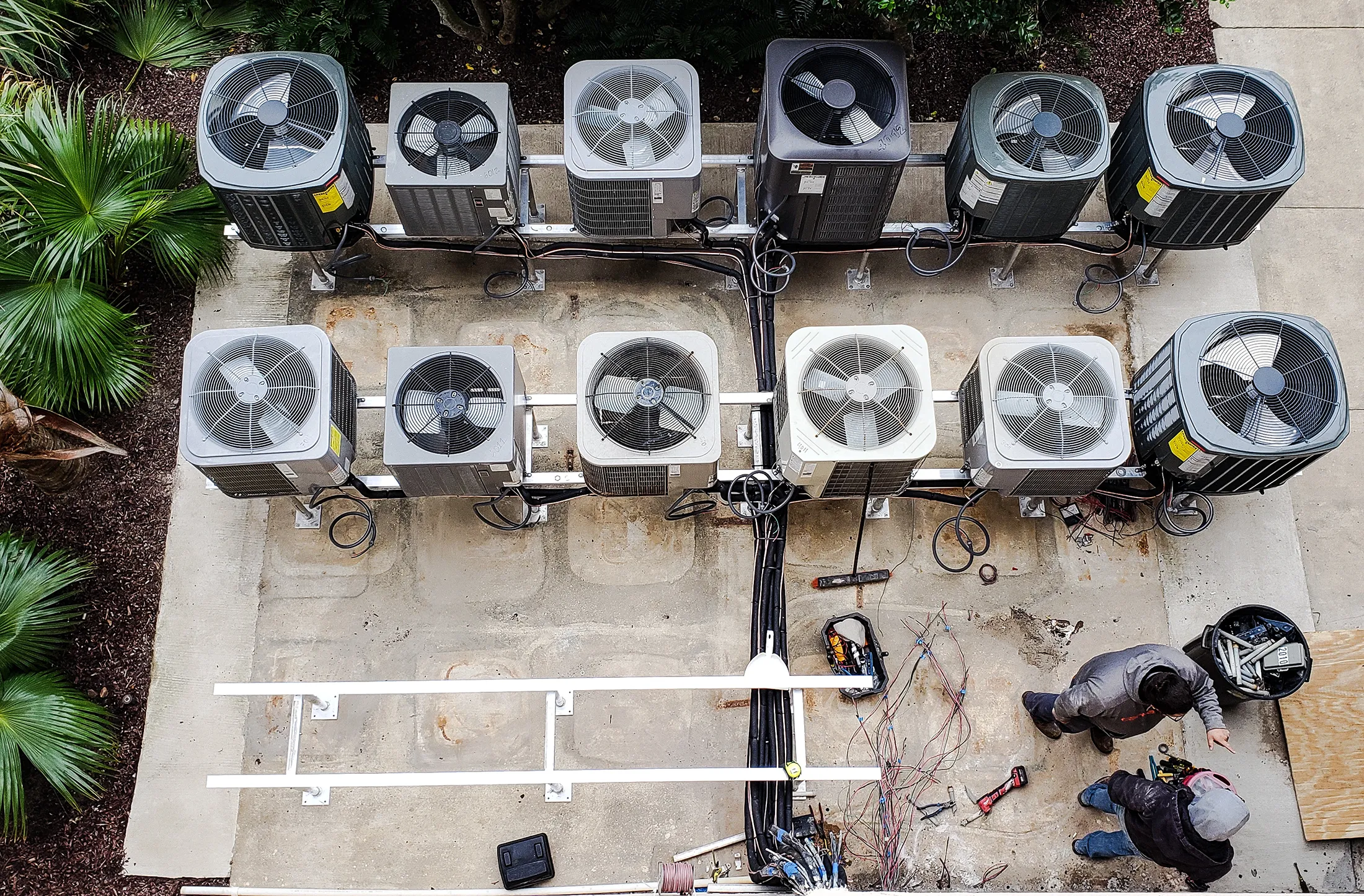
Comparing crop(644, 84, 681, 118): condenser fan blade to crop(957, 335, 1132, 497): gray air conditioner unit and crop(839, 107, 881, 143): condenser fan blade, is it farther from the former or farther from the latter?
crop(957, 335, 1132, 497): gray air conditioner unit

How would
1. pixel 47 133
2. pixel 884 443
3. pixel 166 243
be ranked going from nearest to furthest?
pixel 884 443 < pixel 47 133 < pixel 166 243

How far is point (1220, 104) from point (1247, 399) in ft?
5.85

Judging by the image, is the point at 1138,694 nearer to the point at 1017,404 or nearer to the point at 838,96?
the point at 1017,404

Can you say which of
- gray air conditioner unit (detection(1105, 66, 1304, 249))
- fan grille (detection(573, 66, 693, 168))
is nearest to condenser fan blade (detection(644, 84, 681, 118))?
fan grille (detection(573, 66, 693, 168))

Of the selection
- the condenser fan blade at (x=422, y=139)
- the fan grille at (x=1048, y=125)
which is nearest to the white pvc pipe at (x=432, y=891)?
the condenser fan blade at (x=422, y=139)

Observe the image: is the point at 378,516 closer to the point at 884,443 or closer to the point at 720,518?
the point at 720,518

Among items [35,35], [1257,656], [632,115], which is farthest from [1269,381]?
[35,35]

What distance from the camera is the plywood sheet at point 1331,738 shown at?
5738 millimetres

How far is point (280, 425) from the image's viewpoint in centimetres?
545

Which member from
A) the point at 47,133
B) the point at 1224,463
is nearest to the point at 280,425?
the point at 47,133

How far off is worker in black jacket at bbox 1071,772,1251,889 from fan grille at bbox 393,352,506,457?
3664 millimetres

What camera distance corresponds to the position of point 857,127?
5.90 metres

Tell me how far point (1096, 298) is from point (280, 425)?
194 inches

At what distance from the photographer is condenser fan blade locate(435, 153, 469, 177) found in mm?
5973
